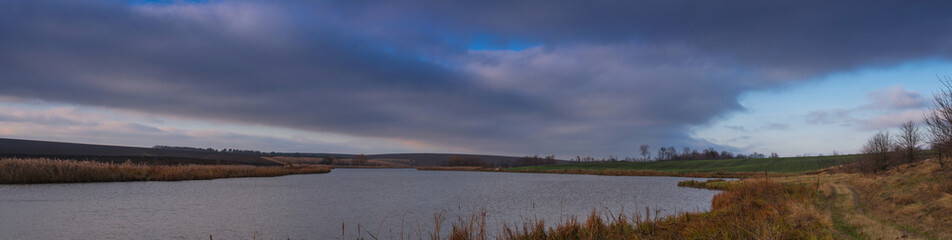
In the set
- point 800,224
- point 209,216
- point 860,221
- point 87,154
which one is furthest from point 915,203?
point 87,154

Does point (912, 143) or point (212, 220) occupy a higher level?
point (912, 143)

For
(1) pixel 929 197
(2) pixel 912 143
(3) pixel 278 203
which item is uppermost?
(2) pixel 912 143

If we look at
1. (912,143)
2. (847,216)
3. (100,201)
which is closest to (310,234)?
(100,201)

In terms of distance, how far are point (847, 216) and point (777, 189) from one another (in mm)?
11820

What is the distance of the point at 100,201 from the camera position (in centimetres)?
2112

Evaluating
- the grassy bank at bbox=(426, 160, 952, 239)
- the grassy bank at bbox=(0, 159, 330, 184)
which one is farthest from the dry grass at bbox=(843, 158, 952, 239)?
the grassy bank at bbox=(0, 159, 330, 184)

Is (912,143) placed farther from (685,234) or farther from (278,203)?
(278,203)

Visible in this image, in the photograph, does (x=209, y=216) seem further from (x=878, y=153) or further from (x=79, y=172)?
(x=878, y=153)

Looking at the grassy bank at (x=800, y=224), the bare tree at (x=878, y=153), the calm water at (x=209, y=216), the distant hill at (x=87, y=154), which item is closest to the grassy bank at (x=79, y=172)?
the calm water at (x=209, y=216)

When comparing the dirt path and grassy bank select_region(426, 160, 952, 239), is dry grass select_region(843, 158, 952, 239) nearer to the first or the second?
grassy bank select_region(426, 160, 952, 239)

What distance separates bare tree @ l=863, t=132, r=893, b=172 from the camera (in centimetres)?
4309

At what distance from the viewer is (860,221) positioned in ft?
39.9

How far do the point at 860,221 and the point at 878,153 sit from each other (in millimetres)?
42996

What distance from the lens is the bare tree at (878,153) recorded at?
43.1 m
